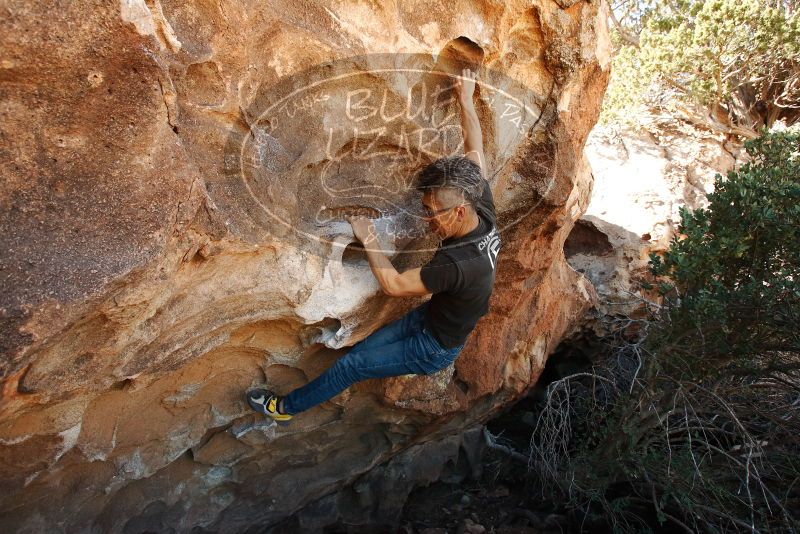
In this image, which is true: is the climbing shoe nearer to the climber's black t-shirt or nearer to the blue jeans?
the blue jeans

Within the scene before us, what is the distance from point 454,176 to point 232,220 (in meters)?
0.89

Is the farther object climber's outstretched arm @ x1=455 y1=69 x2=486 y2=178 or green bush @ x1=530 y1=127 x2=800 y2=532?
green bush @ x1=530 y1=127 x2=800 y2=532

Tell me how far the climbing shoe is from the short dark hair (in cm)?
138

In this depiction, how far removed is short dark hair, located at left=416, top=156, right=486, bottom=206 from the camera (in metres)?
2.38

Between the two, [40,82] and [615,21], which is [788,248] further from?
[615,21]

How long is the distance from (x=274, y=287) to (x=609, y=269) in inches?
132

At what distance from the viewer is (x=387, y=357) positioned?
2.86 m

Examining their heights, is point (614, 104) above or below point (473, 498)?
above

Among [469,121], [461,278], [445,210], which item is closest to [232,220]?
[445,210]

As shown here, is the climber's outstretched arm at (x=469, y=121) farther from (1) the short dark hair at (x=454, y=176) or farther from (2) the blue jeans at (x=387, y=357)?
(2) the blue jeans at (x=387, y=357)

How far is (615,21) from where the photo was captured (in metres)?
8.05

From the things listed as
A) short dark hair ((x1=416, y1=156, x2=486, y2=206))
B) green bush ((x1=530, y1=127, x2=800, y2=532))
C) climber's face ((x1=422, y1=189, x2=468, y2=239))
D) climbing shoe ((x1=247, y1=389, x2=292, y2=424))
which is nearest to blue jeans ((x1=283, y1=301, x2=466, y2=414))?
climbing shoe ((x1=247, y1=389, x2=292, y2=424))

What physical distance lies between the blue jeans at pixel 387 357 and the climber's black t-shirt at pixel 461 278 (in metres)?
0.08

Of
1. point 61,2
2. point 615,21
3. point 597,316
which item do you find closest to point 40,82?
point 61,2
